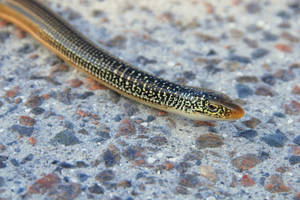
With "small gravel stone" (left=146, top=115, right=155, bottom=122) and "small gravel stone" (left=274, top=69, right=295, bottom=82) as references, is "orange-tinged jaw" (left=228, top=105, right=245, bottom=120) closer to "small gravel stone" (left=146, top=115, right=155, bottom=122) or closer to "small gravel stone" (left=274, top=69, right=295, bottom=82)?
"small gravel stone" (left=146, top=115, right=155, bottom=122)

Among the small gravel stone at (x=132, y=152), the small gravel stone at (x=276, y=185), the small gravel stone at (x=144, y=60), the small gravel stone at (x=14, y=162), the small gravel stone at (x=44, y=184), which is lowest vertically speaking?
the small gravel stone at (x=44, y=184)

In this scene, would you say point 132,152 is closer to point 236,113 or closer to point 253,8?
point 236,113

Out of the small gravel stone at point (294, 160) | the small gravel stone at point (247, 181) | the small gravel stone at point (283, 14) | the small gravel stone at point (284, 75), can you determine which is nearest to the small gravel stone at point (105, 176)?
the small gravel stone at point (247, 181)

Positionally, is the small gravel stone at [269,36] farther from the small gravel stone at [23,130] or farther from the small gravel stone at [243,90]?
the small gravel stone at [23,130]

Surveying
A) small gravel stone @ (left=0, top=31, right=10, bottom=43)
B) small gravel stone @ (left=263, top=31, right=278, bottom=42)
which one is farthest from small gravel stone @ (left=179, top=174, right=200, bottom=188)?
small gravel stone @ (left=0, top=31, right=10, bottom=43)

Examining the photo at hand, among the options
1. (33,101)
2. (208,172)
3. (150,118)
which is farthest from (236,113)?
(33,101)

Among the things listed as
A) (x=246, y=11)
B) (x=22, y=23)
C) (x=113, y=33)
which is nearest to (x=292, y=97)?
(x=246, y=11)
